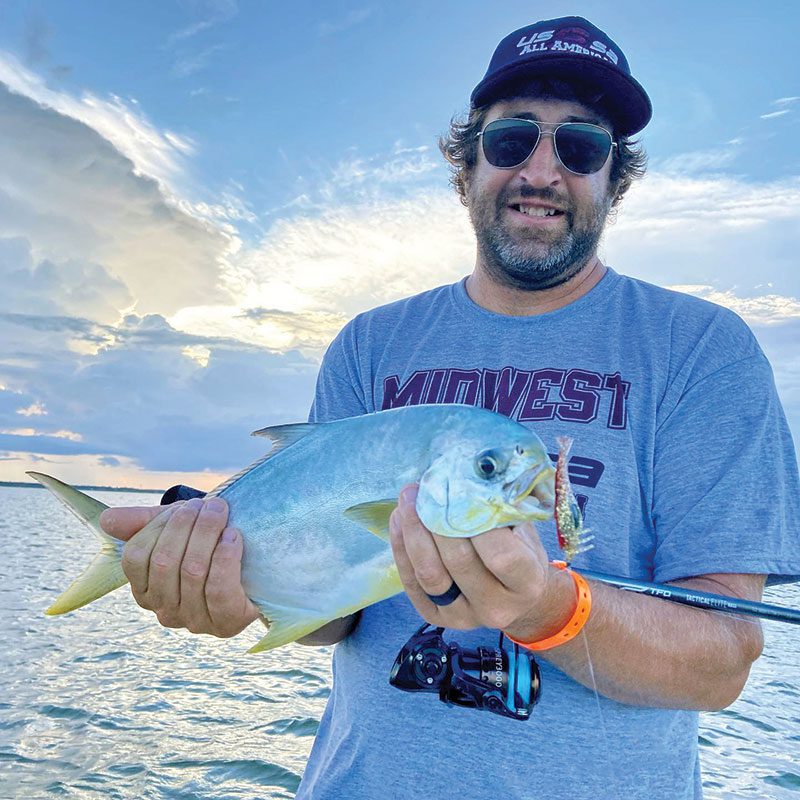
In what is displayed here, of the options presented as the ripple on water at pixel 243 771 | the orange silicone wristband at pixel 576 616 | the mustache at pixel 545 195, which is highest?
the mustache at pixel 545 195

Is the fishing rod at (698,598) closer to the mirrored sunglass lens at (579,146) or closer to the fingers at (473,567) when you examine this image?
the fingers at (473,567)

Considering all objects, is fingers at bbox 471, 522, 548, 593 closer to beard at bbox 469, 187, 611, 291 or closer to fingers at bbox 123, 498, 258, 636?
fingers at bbox 123, 498, 258, 636

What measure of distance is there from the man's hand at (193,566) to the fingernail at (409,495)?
0.76m

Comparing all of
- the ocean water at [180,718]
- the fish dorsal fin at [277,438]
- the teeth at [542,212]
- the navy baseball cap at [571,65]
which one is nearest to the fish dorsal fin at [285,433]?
the fish dorsal fin at [277,438]

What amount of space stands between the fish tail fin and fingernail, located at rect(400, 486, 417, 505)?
4.16 ft

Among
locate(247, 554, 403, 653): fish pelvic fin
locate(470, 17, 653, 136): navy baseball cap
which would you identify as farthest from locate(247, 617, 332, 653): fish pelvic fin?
locate(470, 17, 653, 136): navy baseball cap

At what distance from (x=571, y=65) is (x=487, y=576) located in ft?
6.84

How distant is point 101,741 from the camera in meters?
7.18

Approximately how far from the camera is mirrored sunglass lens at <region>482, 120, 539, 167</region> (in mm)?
2889

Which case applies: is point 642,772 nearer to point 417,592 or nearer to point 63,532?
point 417,592

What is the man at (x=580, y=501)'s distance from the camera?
2.00m

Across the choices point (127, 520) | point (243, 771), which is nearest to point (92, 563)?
point (127, 520)

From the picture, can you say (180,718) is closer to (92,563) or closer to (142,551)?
(92,563)

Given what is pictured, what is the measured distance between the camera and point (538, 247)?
2.80 metres
